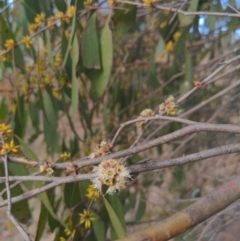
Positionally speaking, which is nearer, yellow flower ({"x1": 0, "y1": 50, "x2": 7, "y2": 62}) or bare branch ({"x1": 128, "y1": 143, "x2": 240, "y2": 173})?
bare branch ({"x1": 128, "y1": 143, "x2": 240, "y2": 173})

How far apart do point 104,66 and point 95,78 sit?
0.15ft

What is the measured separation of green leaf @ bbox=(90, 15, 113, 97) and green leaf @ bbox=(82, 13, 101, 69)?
2cm

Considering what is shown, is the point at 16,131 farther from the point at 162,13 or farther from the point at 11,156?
the point at 162,13

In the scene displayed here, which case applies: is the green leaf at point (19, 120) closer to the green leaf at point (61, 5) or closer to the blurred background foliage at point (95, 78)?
the blurred background foliage at point (95, 78)

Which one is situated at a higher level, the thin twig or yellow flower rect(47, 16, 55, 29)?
yellow flower rect(47, 16, 55, 29)

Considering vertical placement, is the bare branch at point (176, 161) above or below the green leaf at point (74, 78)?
below

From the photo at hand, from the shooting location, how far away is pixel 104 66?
150 cm

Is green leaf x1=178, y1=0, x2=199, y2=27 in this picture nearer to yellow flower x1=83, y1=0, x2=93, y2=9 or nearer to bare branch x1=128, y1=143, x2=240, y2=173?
yellow flower x1=83, y1=0, x2=93, y2=9

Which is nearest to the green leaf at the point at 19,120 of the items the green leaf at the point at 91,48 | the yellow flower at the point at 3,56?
the yellow flower at the point at 3,56

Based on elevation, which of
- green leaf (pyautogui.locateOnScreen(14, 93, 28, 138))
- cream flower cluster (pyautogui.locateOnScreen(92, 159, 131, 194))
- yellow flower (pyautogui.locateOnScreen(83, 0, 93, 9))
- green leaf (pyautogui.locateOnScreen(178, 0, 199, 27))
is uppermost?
yellow flower (pyautogui.locateOnScreen(83, 0, 93, 9))

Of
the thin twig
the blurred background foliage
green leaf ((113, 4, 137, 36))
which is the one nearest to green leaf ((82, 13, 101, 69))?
the blurred background foliage

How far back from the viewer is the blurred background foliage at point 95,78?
1.39 m

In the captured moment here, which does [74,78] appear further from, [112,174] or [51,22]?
[112,174]

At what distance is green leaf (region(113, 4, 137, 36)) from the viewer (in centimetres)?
162
